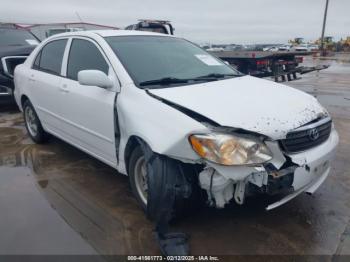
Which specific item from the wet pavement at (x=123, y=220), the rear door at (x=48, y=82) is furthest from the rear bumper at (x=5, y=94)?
the wet pavement at (x=123, y=220)

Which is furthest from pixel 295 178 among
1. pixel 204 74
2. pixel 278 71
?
pixel 278 71

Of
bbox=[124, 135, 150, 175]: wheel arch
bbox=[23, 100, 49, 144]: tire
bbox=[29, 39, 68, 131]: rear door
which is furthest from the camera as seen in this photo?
bbox=[23, 100, 49, 144]: tire

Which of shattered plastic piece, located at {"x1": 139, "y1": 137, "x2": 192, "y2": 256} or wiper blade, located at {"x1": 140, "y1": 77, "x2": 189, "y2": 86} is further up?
wiper blade, located at {"x1": 140, "y1": 77, "x2": 189, "y2": 86}

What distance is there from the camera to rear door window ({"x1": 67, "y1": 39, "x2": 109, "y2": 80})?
345cm

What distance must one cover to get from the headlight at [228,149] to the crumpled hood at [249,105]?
100 mm

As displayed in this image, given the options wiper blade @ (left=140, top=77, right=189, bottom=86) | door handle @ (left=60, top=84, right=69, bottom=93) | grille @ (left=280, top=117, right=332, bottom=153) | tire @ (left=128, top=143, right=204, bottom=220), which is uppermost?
wiper blade @ (left=140, top=77, right=189, bottom=86)

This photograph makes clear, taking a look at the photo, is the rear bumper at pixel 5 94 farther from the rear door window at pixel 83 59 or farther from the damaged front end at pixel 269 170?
the damaged front end at pixel 269 170

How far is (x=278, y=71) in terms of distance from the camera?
35.2 feet

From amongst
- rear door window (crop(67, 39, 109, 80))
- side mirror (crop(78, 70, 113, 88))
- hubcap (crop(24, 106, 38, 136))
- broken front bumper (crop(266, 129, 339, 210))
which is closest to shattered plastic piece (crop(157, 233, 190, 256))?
broken front bumper (crop(266, 129, 339, 210))

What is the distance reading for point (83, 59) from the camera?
3.74 m

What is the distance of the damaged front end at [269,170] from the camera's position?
2332 mm

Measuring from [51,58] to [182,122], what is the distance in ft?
9.00

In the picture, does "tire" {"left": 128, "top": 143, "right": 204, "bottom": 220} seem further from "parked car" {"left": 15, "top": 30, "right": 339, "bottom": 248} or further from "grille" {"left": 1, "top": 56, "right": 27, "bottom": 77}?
"grille" {"left": 1, "top": 56, "right": 27, "bottom": 77}

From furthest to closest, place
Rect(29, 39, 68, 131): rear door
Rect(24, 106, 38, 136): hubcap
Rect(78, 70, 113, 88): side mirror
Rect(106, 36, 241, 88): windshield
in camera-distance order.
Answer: Rect(24, 106, 38, 136): hubcap → Rect(29, 39, 68, 131): rear door → Rect(106, 36, 241, 88): windshield → Rect(78, 70, 113, 88): side mirror
